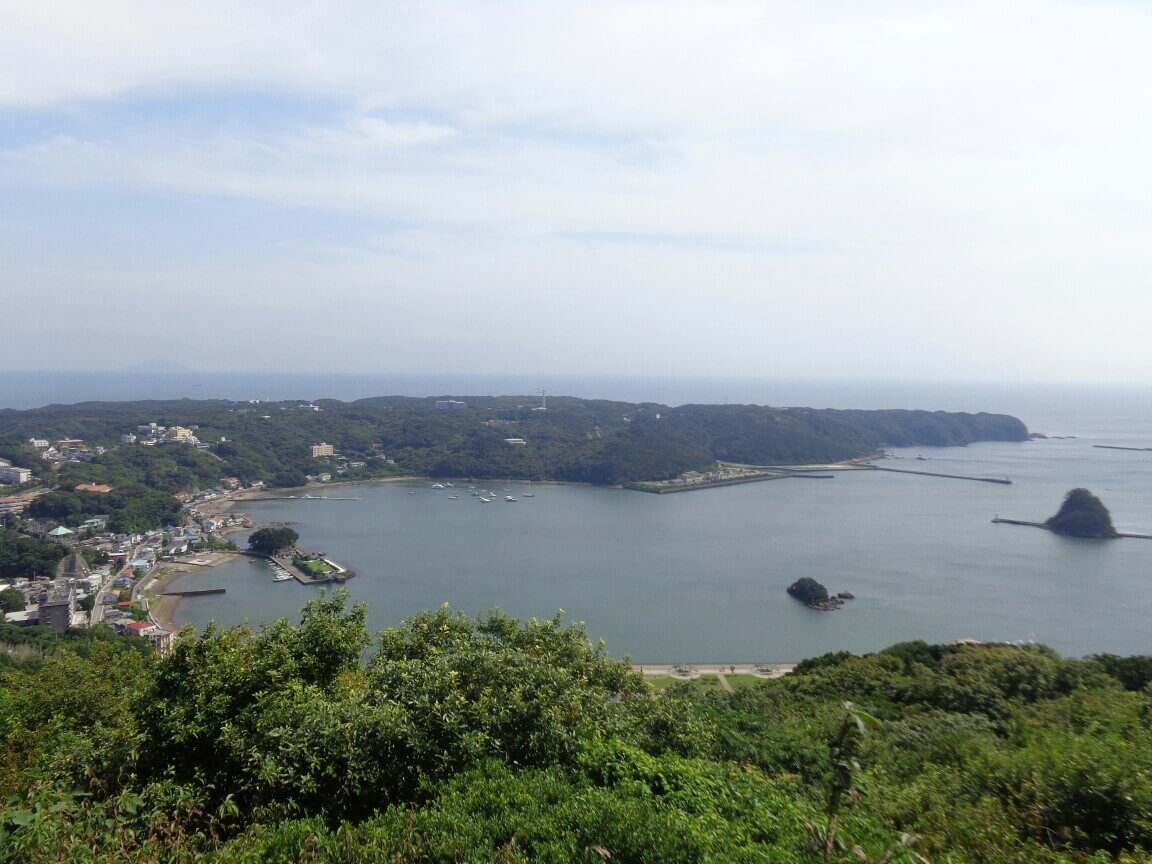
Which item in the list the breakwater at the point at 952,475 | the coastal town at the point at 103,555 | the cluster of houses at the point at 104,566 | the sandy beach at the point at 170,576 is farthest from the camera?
the breakwater at the point at 952,475

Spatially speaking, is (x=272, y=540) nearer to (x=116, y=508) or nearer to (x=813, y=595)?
(x=116, y=508)

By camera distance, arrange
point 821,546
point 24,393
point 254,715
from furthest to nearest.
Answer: point 24,393
point 821,546
point 254,715

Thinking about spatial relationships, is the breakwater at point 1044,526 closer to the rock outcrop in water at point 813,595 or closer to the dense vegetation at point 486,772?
the rock outcrop in water at point 813,595

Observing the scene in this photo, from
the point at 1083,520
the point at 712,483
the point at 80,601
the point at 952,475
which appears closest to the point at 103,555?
the point at 80,601

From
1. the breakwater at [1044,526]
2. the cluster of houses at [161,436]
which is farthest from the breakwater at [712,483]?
the cluster of houses at [161,436]

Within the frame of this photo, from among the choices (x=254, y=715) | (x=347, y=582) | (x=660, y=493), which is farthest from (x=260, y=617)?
(x=660, y=493)

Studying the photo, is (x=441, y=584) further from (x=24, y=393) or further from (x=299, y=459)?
(x=24, y=393)
